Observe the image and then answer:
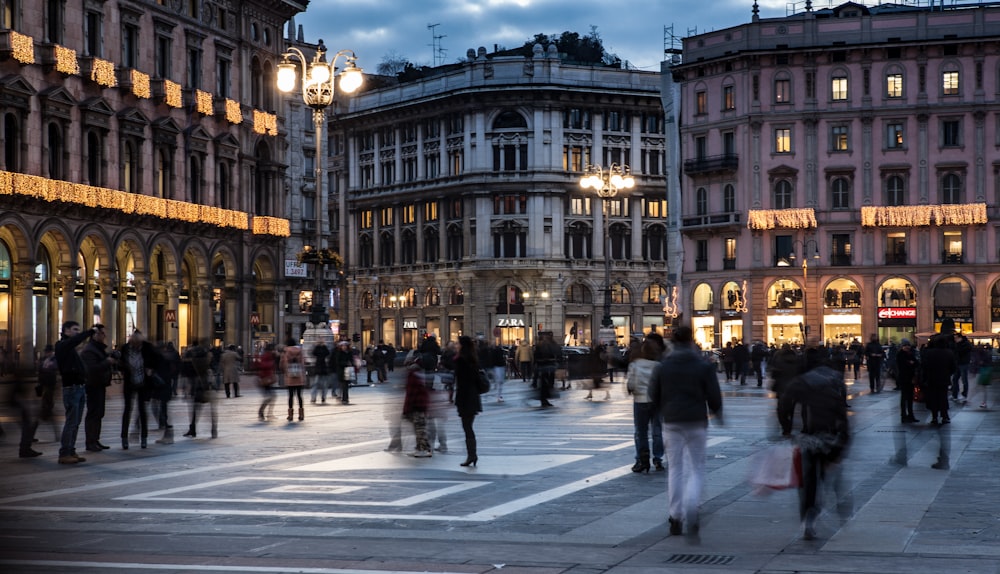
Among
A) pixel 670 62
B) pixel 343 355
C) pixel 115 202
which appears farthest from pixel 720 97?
pixel 343 355

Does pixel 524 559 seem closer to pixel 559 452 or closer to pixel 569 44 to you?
pixel 559 452

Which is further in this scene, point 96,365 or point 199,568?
point 96,365

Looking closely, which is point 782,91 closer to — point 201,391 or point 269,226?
point 269,226

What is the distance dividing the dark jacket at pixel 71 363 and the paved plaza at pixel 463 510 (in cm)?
121

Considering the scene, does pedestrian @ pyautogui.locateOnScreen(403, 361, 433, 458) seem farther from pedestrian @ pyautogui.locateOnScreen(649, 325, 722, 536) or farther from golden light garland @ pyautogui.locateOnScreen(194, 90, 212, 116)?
golden light garland @ pyautogui.locateOnScreen(194, 90, 212, 116)

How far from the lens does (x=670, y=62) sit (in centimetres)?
9588

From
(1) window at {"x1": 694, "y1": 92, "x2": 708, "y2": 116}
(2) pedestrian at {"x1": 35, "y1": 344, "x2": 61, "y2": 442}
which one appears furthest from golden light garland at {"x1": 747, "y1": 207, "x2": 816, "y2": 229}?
(2) pedestrian at {"x1": 35, "y1": 344, "x2": 61, "y2": 442}

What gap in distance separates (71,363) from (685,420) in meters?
11.1

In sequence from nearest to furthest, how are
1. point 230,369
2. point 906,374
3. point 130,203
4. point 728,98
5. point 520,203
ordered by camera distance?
point 906,374 → point 230,369 → point 130,203 → point 728,98 → point 520,203

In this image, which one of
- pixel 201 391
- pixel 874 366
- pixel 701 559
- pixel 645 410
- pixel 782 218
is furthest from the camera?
pixel 782 218

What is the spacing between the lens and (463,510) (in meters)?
14.9

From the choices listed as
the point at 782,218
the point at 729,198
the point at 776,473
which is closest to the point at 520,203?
the point at 729,198

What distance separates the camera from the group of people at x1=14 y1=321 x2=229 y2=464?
823 inches

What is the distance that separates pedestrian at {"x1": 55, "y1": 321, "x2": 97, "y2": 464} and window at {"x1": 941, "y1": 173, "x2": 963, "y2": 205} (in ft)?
225
